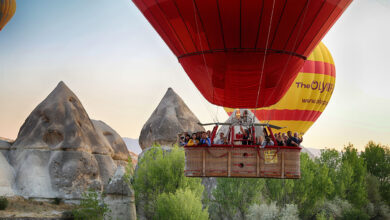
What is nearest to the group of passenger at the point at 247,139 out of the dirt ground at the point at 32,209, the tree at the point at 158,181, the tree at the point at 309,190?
the tree at the point at 158,181

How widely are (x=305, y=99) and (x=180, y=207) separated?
9684 mm

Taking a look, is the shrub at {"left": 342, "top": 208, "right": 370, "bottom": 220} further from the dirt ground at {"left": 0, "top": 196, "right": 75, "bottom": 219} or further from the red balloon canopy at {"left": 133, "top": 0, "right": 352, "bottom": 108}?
the red balloon canopy at {"left": 133, "top": 0, "right": 352, "bottom": 108}

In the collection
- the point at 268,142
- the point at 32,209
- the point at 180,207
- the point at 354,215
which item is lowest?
the point at 354,215

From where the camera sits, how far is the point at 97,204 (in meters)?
35.0

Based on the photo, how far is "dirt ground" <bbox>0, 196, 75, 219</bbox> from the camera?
34875 millimetres

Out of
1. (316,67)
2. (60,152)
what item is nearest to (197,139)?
(316,67)

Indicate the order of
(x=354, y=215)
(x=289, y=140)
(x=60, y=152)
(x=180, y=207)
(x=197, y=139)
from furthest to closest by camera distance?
(x=60, y=152), (x=354, y=215), (x=180, y=207), (x=197, y=139), (x=289, y=140)

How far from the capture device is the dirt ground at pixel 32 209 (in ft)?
114

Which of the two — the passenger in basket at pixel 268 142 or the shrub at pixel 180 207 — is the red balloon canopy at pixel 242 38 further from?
the shrub at pixel 180 207

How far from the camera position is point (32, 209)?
36438mm

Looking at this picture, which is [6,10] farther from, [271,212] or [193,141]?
[193,141]

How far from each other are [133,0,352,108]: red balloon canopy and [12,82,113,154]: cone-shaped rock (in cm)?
2368

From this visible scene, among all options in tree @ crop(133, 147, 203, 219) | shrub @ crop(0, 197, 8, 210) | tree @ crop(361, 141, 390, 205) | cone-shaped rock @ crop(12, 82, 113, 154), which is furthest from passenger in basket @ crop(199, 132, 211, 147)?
tree @ crop(361, 141, 390, 205)

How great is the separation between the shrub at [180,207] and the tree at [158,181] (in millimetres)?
1892
